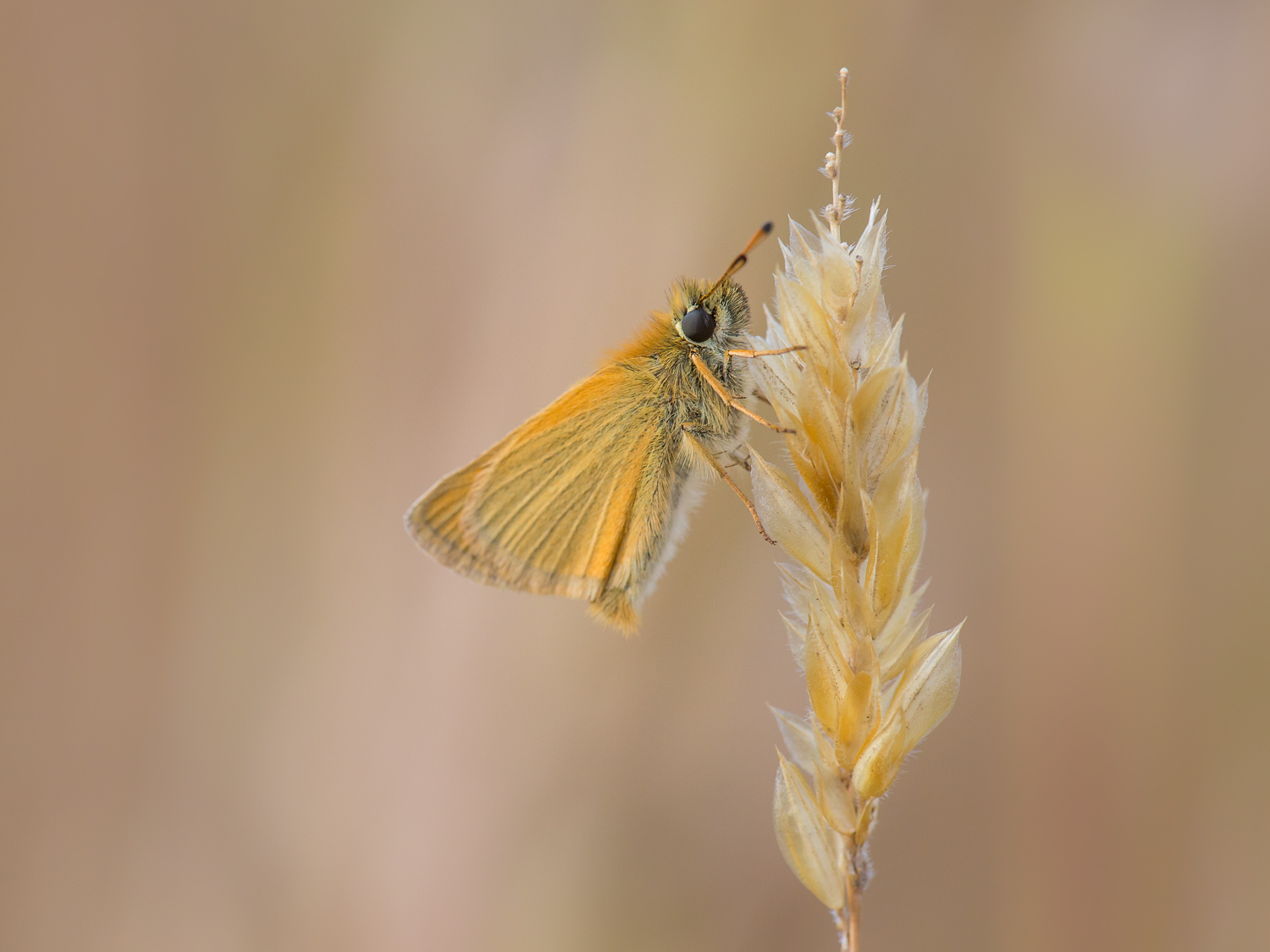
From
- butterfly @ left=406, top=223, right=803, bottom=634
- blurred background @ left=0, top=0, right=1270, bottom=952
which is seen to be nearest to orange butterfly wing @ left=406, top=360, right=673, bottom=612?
butterfly @ left=406, top=223, right=803, bottom=634

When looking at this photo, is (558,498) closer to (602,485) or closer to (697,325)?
(602,485)

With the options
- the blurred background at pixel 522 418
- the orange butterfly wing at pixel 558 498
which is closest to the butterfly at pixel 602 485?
the orange butterfly wing at pixel 558 498

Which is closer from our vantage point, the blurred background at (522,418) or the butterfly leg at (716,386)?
the butterfly leg at (716,386)

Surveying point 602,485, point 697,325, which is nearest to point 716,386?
point 697,325

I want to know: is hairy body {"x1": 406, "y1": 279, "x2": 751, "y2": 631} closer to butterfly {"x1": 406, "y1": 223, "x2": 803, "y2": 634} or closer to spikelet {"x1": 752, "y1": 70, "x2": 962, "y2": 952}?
butterfly {"x1": 406, "y1": 223, "x2": 803, "y2": 634}

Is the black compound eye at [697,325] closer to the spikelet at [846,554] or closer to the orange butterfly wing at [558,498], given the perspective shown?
the orange butterfly wing at [558,498]
